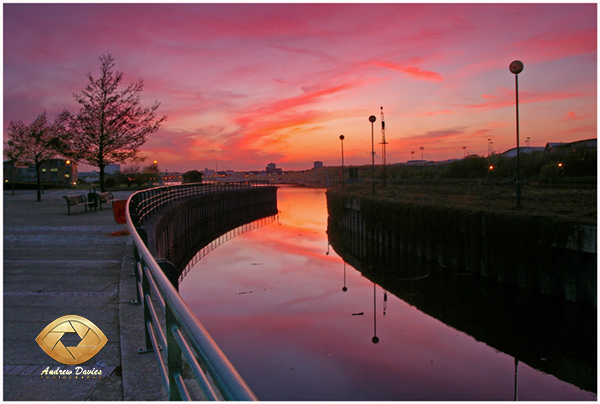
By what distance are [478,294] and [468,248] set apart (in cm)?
250

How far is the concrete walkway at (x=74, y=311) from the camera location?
3.40 meters

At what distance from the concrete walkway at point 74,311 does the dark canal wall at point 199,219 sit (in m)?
1.26

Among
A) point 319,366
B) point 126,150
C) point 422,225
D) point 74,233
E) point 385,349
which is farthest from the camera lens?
point 126,150

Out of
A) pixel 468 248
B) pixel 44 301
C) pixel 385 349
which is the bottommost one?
pixel 385 349

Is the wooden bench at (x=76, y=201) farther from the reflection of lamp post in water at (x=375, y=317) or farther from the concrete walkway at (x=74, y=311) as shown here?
the reflection of lamp post in water at (x=375, y=317)

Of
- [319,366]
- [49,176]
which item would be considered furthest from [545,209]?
[49,176]

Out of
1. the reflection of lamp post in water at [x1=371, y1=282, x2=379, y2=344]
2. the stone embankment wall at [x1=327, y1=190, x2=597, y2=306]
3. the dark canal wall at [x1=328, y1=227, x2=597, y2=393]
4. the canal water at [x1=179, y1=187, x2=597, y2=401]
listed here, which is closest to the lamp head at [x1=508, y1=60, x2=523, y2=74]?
the stone embankment wall at [x1=327, y1=190, x2=597, y2=306]

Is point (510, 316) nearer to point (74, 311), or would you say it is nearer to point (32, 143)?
point (74, 311)

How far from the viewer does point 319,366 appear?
941 centimetres

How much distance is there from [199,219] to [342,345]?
937 inches

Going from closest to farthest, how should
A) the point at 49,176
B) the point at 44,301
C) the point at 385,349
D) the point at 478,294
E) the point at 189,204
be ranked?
the point at 44,301 < the point at 385,349 < the point at 478,294 < the point at 189,204 < the point at 49,176

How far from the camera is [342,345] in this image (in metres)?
10.7

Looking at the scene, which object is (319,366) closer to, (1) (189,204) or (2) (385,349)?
(2) (385,349)

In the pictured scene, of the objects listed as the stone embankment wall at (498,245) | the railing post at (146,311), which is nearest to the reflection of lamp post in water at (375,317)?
the stone embankment wall at (498,245)
